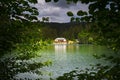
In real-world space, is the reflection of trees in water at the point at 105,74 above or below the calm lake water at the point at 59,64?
above

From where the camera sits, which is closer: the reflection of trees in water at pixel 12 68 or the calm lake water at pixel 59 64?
the reflection of trees in water at pixel 12 68

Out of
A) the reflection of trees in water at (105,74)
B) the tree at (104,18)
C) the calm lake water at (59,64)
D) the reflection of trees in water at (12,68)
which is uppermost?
the tree at (104,18)

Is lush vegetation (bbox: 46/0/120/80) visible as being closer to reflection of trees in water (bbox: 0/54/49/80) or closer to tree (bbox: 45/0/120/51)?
tree (bbox: 45/0/120/51)

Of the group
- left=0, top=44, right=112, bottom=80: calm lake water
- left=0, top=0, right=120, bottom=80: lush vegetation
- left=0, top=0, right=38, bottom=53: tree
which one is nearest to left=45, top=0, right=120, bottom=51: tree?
left=0, top=0, right=120, bottom=80: lush vegetation

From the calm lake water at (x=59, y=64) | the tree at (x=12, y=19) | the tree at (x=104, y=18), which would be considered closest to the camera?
the tree at (x=104, y=18)

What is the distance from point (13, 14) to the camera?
755 centimetres

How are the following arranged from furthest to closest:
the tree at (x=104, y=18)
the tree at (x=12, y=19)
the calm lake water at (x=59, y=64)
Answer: the calm lake water at (x=59, y=64)
the tree at (x=12, y=19)
the tree at (x=104, y=18)

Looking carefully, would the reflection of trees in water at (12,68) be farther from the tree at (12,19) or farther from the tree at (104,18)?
the tree at (104,18)

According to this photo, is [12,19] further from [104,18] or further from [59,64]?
[59,64]

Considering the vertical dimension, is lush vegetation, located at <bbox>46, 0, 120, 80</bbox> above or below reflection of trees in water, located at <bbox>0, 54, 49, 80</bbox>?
above

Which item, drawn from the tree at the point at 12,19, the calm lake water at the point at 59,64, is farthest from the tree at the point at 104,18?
the tree at the point at 12,19

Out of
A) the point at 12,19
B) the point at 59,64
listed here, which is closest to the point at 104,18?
the point at 12,19

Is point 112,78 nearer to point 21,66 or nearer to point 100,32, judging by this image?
point 100,32

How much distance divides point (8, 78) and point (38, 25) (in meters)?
1.66
